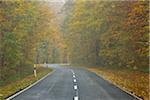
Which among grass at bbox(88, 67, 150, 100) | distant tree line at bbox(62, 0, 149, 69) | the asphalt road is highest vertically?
distant tree line at bbox(62, 0, 149, 69)

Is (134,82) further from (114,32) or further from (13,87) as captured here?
(114,32)

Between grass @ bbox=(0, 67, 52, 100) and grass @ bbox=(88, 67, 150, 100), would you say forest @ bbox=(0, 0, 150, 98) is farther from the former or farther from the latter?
grass @ bbox=(0, 67, 52, 100)

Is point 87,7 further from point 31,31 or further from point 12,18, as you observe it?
point 12,18

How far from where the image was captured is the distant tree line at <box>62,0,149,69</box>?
24.7 meters

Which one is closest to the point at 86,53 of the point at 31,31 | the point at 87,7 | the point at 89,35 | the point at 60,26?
the point at 89,35

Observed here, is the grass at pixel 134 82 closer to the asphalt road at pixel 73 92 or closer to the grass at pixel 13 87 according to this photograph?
the asphalt road at pixel 73 92

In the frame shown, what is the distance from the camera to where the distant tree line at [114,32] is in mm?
24656

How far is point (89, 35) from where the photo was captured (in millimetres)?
51594

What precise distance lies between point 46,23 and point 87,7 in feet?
22.2

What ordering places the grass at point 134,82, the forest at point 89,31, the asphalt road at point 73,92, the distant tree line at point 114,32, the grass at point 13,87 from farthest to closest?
the forest at point 89,31 < the distant tree line at point 114,32 < the grass at point 134,82 < the grass at point 13,87 < the asphalt road at point 73,92

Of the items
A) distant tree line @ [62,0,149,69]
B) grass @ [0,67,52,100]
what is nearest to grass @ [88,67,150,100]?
distant tree line @ [62,0,149,69]

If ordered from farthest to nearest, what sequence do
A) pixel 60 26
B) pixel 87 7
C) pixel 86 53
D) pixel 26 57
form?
pixel 60 26 → pixel 86 53 → pixel 87 7 → pixel 26 57

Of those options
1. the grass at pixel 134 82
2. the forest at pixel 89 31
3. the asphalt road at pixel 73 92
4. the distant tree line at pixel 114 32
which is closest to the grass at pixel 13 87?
the asphalt road at pixel 73 92

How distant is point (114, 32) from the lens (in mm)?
32719
